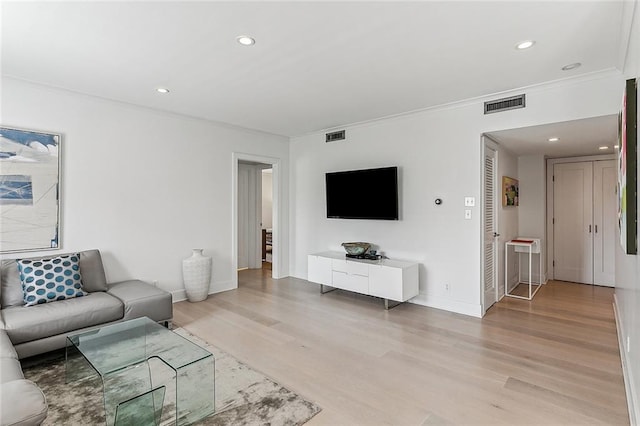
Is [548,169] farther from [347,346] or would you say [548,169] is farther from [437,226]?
[347,346]

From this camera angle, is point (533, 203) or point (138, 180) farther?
point (533, 203)

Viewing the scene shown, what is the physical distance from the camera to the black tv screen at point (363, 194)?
4.57 meters

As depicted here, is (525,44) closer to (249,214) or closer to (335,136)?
(335,136)

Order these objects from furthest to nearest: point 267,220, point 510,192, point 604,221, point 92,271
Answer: point 267,220, point 604,221, point 510,192, point 92,271

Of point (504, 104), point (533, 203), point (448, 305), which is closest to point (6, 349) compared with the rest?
point (448, 305)

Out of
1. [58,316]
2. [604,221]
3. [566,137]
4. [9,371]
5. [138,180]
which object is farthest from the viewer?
[604,221]

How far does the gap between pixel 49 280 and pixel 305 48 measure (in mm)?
3174

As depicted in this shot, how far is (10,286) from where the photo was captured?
3072mm

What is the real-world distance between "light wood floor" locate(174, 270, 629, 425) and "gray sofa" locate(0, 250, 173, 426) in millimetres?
579

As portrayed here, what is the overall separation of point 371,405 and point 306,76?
286cm

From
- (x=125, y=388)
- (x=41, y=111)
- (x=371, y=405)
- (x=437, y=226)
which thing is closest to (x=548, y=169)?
(x=437, y=226)

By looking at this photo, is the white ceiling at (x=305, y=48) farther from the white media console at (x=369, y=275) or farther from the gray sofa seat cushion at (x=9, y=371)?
the gray sofa seat cushion at (x=9, y=371)

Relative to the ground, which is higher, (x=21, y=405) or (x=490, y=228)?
(x=490, y=228)

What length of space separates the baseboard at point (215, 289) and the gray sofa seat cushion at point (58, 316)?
1.29 meters
